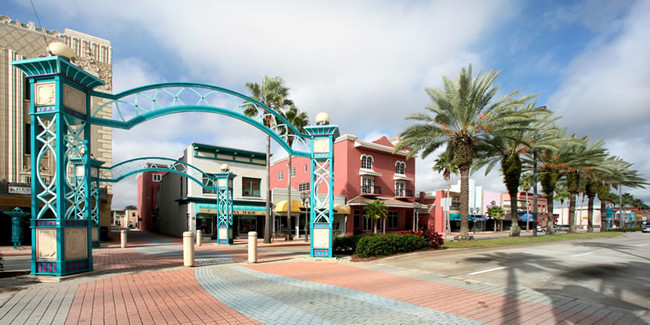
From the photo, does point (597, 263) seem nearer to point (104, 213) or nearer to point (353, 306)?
point (353, 306)

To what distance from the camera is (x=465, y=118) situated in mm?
19719

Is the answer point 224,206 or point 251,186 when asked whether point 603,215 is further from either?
point 224,206

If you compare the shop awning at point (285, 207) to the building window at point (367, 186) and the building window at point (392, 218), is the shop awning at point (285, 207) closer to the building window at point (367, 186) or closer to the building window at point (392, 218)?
the building window at point (367, 186)

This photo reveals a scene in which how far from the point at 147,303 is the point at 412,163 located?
121ft

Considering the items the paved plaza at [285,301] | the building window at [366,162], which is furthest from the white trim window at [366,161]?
the paved plaza at [285,301]

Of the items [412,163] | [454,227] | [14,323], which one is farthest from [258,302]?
[454,227]

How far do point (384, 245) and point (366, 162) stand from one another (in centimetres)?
2383

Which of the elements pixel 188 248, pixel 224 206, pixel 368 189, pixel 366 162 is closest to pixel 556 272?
pixel 188 248

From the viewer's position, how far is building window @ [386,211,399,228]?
37.8 m

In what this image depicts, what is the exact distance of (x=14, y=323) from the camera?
17.2 feet

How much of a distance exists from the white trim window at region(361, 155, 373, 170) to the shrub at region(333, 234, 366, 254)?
22.3 meters

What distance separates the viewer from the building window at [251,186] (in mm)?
32219

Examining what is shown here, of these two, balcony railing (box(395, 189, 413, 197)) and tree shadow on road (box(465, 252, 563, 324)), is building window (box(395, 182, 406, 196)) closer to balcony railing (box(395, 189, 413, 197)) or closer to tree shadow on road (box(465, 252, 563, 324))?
balcony railing (box(395, 189, 413, 197))

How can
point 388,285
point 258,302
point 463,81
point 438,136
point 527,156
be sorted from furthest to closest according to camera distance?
point 527,156
point 438,136
point 463,81
point 388,285
point 258,302
